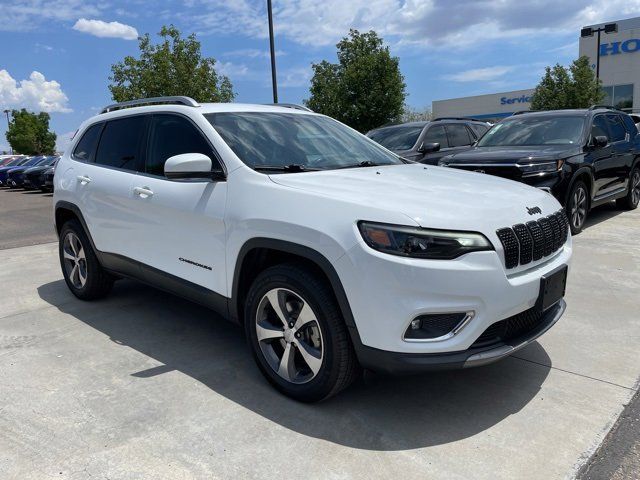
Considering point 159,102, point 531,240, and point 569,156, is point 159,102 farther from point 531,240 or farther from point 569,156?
point 569,156

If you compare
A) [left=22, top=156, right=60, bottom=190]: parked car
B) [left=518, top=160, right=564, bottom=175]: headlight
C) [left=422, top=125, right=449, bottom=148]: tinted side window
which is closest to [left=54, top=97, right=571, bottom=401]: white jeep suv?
[left=518, top=160, right=564, bottom=175]: headlight

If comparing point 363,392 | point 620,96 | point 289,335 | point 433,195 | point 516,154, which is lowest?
point 363,392

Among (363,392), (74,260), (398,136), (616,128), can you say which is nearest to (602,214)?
(616,128)

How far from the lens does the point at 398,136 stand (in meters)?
10.5

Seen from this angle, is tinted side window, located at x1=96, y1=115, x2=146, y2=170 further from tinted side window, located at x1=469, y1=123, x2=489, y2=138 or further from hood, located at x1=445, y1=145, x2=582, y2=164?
tinted side window, located at x1=469, y1=123, x2=489, y2=138

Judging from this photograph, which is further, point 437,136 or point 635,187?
point 437,136

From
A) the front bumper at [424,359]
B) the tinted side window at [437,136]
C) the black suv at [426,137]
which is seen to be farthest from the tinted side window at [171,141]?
the tinted side window at [437,136]

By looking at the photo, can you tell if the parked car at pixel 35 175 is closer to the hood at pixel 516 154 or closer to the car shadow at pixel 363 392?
the hood at pixel 516 154

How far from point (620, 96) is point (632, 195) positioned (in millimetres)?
35848

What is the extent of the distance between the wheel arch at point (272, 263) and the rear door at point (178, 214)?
0.13 metres

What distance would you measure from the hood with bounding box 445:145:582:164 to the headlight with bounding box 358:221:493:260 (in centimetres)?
498

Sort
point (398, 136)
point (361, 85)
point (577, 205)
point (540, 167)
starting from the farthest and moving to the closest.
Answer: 1. point (361, 85)
2. point (398, 136)
3. point (577, 205)
4. point (540, 167)

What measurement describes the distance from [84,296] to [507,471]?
4113 millimetres

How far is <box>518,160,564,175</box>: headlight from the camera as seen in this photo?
A: 7062 millimetres
